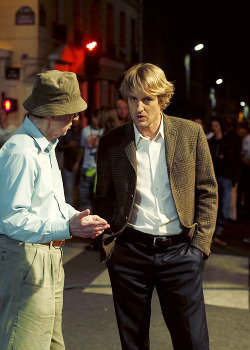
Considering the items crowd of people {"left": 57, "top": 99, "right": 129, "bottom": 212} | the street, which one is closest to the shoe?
the street

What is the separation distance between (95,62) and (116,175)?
9.11 m

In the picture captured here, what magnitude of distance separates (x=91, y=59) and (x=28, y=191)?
979cm

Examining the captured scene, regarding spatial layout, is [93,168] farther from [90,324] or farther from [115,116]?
[90,324]

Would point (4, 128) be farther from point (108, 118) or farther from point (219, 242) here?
point (219, 242)

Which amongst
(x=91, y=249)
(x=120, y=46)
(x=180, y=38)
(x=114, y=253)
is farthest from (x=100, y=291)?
(x=180, y=38)

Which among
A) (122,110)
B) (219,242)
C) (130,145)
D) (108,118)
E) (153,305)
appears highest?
(122,110)

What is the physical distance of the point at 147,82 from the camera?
3.29 metres

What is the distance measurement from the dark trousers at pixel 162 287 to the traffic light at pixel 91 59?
29.9 ft

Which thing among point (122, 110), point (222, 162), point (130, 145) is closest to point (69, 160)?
point (122, 110)

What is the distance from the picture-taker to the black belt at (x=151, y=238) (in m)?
3.30

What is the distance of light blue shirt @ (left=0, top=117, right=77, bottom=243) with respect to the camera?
2.74 m

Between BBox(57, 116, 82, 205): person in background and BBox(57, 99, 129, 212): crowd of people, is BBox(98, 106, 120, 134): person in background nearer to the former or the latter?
BBox(57, 99, 129, 212): crowd of people

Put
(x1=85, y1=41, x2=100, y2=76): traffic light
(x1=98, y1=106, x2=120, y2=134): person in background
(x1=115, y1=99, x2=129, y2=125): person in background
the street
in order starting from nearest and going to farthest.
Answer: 1. the street
2. (x1=98, y1=106, x2=120, y2=134): person in background
3. (x1=115, y1=99, x2=129, y2=125): person in background
4. (x1=85, y1=41, x2=100, y2=76): traffic light

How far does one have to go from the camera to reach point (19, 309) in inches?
113
